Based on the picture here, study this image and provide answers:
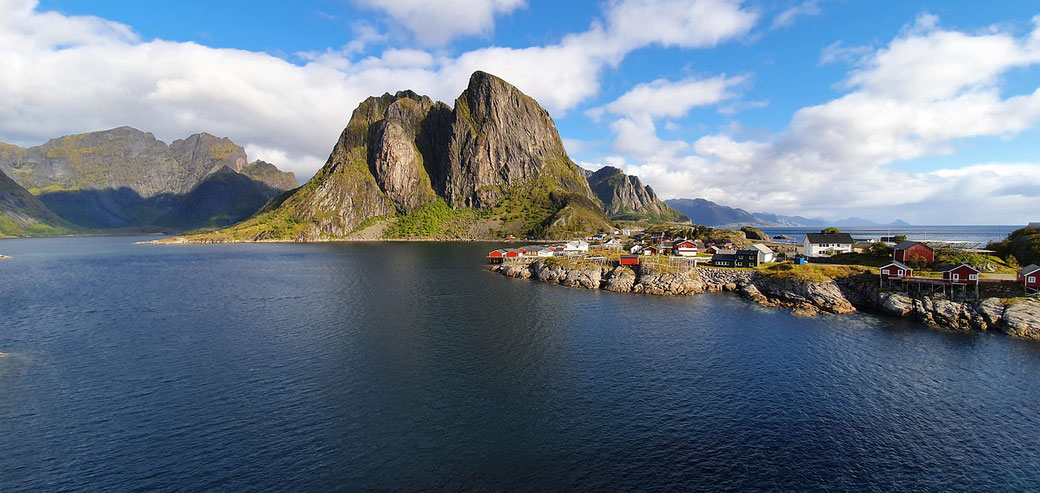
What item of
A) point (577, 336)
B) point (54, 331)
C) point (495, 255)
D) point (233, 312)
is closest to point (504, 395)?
point (577, 336)

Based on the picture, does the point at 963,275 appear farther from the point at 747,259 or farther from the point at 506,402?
A: the point at 506,402

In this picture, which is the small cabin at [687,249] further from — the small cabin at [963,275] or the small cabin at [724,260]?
the small cabin at [963,275]

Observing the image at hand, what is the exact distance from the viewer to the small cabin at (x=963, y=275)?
63781mm

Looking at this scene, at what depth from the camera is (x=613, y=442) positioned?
30.0 m

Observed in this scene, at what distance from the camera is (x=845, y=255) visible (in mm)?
98000

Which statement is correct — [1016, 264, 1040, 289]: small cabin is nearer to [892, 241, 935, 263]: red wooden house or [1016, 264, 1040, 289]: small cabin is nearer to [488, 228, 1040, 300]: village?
[488, 228, 1040, 300]: village

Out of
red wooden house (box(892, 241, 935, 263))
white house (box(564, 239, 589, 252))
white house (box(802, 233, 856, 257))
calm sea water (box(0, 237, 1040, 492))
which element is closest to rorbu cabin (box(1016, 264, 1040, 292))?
red wooden house (box(892, 241, 935, 263))

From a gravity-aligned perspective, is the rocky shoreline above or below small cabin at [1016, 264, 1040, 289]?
below

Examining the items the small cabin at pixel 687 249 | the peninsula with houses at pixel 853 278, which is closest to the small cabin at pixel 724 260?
the peninsula with houses at pixel 853 278

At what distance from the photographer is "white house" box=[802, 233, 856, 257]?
10250 centimetres

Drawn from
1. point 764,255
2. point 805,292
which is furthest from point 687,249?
→ point 805,292

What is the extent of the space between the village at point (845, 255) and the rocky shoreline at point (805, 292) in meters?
3.31

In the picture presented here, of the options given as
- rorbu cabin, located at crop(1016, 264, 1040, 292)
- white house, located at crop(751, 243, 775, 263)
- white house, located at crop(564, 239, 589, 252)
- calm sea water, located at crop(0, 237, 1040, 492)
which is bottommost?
calm sea water, located at crop(0, 237, 1040, 492)

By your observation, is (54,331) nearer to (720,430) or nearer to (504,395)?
(504,395)
